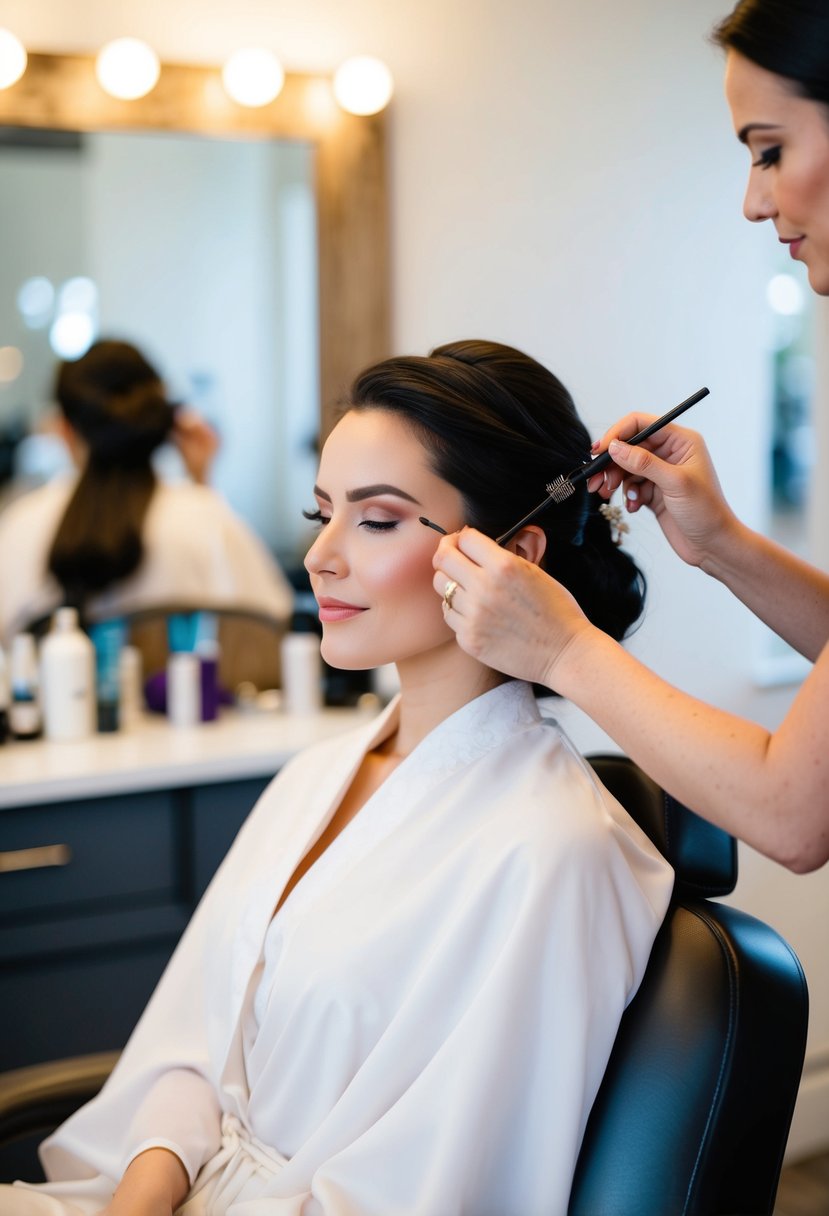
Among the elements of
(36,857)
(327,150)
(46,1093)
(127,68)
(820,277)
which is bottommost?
(46,1093)

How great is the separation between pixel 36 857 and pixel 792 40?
5.01 feet

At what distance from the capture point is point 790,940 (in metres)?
2.55

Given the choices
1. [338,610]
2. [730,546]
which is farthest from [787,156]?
[338,610]

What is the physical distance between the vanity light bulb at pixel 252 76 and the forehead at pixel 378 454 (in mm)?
1198

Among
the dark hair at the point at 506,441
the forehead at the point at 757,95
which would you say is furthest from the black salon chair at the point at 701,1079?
the forehead at the point at 757,95

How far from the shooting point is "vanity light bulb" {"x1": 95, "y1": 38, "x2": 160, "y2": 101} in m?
2.11

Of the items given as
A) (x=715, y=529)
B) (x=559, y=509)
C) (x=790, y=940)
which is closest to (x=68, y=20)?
(x=559, y=509)

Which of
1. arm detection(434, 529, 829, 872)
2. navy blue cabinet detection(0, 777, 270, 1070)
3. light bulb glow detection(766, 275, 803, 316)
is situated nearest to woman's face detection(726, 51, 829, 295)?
arm detection(434, 529, 829, 872)

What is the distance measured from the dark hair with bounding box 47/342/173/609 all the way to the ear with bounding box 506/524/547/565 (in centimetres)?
115

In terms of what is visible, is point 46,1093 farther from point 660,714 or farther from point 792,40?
→ point 792,40

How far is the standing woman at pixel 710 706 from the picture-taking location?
0.91m

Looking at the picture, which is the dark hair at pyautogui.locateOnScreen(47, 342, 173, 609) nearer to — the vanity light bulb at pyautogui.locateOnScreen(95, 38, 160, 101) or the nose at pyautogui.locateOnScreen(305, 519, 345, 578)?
the vanity light bulb at pyautogui.locateOnScreen(95, 38, 160, 101)

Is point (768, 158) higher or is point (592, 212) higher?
point (592, 212)

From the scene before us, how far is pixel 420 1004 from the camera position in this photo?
1108 mm
